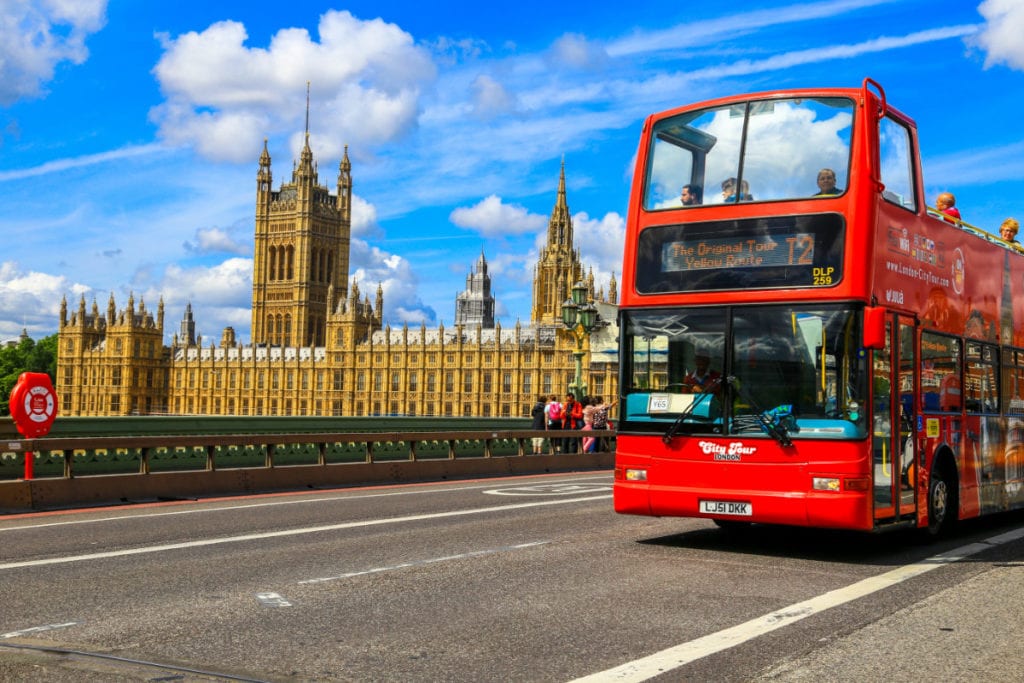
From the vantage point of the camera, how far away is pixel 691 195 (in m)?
10.5

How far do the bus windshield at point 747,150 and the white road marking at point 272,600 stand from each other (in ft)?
16.7

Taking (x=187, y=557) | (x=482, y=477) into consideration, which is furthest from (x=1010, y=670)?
(x=482, y=477)

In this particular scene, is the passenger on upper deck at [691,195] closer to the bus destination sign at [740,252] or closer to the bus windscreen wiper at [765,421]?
the bus destination sign at [740,252]

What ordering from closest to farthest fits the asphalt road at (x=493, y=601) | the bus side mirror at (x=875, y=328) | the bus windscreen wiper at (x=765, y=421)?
the asphalt road at (x=493, y=601)
the bus side mirror at (x=875, y=328)
the bus windscreen wiper at (x=765, y=421)

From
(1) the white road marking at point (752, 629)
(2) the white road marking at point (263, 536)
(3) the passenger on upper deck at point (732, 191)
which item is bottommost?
(1) the white road marking at point (752, 629)

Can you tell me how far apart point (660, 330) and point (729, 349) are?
67cm

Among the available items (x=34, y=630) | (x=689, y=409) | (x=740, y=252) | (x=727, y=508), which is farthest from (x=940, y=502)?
(x=34, y=630)

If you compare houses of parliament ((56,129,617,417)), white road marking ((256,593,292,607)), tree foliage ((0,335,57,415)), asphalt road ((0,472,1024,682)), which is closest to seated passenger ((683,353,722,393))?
asphalt road ((0,472,1024,682))

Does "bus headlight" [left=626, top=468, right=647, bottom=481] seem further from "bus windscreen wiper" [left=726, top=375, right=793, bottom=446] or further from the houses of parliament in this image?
the houses of parliament

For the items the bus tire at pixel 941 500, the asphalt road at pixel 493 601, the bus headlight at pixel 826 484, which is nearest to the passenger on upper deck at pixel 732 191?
the bus headlight at pixel 826 484

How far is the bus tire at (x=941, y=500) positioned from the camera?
1123 cm

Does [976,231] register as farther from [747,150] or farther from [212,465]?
[212,465]

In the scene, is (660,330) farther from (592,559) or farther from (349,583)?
(349,583)

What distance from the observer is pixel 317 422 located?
25797 mm
